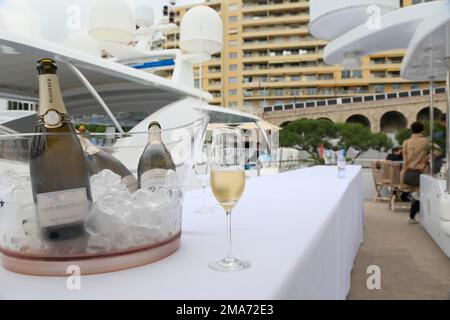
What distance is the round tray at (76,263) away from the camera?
1.78 ft

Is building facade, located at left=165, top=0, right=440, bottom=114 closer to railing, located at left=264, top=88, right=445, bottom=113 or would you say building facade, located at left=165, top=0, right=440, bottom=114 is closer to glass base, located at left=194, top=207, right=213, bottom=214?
railing, located at left=264, top=88, right=445, bottom=113

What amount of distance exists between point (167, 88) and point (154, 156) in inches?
406

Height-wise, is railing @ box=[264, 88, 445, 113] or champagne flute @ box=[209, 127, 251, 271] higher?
railing @ box=[264, 88, 445, 113]

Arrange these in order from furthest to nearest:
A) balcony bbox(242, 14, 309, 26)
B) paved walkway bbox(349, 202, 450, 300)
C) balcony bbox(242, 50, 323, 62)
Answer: balcony bbox(242, 14, 309, 26)
balcony bbox(242, 50, 323, 62)
paved walkway bbox(349, 202, 450, 300)

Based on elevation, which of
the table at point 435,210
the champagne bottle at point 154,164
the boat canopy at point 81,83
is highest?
the boat canopy at point 81,83

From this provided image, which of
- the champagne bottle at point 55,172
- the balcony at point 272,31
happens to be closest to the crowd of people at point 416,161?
the champagne bottle at point 55,172

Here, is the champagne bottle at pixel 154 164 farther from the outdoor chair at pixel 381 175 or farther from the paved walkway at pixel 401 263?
the outdoor chair at pixel 381 175

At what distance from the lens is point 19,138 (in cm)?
55

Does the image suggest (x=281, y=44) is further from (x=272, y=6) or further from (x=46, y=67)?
(x=46, y=67)

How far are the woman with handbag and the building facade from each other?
3437cm

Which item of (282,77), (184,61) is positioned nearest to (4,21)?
(184,61)

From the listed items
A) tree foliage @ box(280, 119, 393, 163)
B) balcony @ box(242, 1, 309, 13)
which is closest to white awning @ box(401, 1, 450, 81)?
tree foliage @ box(280, 119, 393, 163)

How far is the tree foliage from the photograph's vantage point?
15.6 meters

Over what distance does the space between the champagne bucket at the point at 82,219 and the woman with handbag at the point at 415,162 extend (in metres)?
4.53
